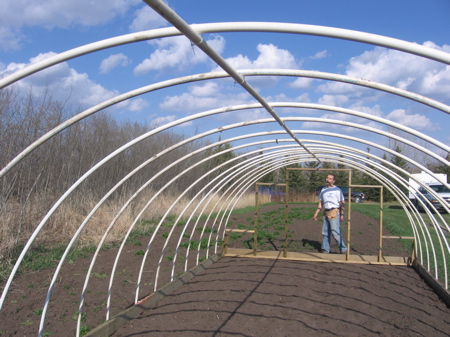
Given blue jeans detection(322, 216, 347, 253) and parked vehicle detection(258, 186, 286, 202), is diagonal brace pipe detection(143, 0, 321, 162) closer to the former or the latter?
blue jeans detection(322, 216, 347, 253)

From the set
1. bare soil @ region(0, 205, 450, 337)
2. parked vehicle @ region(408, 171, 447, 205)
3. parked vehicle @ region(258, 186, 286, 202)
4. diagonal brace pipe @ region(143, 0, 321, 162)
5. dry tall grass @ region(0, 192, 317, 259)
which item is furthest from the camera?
parked vehicle @ region(258, 186, 286, 202)

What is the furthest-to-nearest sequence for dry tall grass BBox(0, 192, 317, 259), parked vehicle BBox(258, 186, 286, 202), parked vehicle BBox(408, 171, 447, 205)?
parked vehicle BBox(258, 186, 286, 202) → dry tall grass BBox(0, 192, 317, 259) → parked vehicle BBox(408, 171, 447, 205)

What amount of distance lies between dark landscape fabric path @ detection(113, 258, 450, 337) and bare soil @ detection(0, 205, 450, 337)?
1 cm

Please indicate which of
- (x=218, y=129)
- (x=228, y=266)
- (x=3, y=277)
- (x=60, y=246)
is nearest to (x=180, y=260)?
(x=228, y=266)

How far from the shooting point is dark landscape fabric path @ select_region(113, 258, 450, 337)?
Answer: 18.8 feet

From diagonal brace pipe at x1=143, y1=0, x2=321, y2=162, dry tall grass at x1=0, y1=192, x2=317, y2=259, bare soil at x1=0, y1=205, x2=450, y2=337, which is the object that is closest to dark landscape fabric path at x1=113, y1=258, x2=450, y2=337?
bare soil at x1=0, y1=205, x2=450, y2=337

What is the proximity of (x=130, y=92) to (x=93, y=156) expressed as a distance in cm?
919

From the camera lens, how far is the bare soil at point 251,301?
18.7ft

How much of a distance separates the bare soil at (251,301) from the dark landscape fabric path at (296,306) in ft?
0.04

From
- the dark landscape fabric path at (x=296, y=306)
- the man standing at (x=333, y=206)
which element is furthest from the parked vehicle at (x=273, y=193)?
the dark landscape fabric path at (x=296, y=306)

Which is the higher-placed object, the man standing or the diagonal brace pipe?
the diagonal brace pipe

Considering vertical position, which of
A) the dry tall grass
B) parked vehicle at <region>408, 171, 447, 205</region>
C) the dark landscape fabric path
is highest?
parked vehicle at <region>408, 171, 447, 205</region>

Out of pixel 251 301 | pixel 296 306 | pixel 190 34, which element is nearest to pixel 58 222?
pixel 251 301

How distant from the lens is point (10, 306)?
20.5 ft
